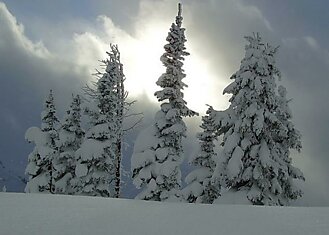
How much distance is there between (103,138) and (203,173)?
287 inches

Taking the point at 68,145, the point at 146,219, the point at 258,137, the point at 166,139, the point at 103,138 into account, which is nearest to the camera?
the point at 146,219

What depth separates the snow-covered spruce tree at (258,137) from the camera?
64.1 ft

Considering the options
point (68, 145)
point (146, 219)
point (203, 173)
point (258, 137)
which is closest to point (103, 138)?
point (68, 145)

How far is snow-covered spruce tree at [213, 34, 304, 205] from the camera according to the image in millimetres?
19547

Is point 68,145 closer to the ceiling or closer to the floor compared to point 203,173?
closer to the ceiling

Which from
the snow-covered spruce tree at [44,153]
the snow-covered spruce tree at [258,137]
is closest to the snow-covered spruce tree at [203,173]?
the snow-covered spruce tree at [258,137]

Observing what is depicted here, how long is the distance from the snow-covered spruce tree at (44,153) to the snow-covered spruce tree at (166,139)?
29.0ft

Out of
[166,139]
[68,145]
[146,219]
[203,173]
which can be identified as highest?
[68,145]

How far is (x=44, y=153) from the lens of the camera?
30.0m

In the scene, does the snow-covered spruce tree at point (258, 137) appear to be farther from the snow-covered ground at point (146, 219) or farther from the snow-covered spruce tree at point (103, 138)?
the snow-covered ground at point (146, 219)

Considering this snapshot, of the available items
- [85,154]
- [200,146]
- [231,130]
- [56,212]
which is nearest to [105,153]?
[85,154]

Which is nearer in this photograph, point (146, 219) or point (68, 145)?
point (146, 219)

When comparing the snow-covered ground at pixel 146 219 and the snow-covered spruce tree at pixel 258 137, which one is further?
the snow-covered spruce tree at pixel 258 137

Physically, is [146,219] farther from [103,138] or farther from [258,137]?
[103,138]
